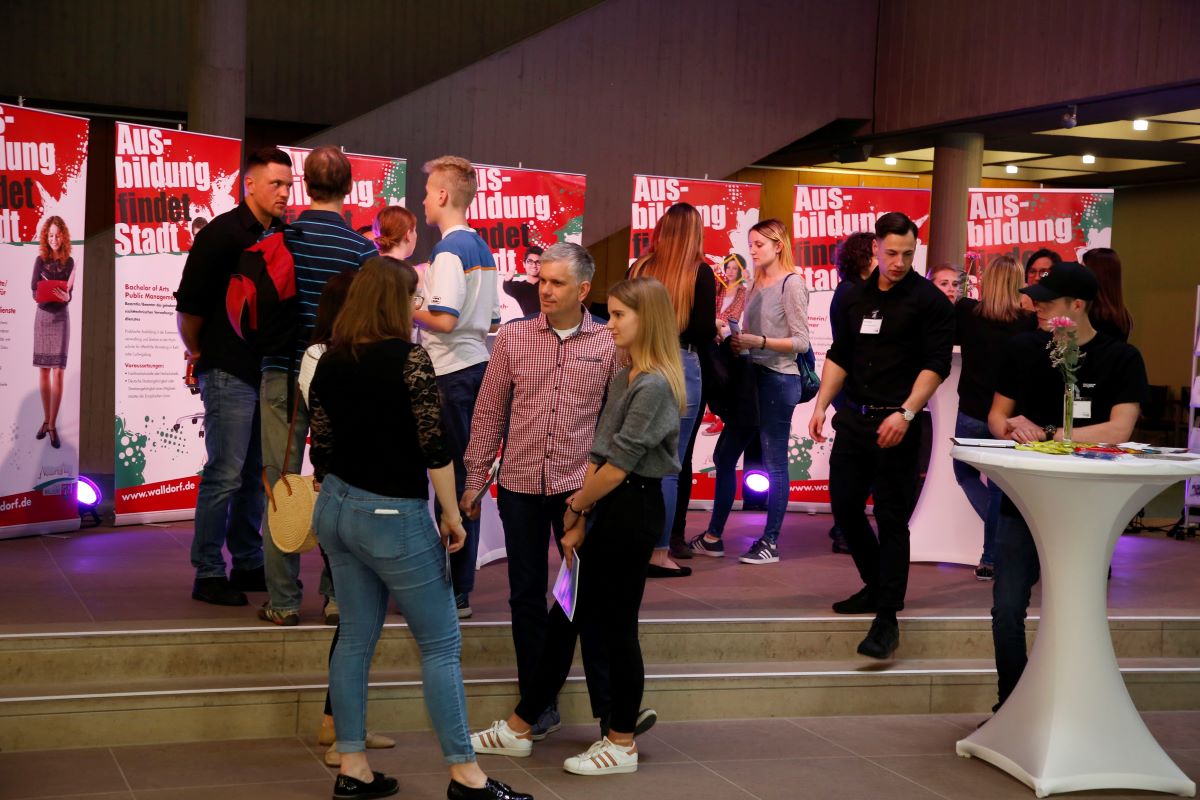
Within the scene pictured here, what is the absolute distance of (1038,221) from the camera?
7.31 m

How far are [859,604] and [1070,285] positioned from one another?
1.58 metres

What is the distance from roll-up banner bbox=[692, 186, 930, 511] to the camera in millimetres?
7566

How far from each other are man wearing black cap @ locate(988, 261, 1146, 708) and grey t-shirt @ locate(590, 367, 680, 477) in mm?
1112

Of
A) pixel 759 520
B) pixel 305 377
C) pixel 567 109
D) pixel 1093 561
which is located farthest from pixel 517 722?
pixel 567 109

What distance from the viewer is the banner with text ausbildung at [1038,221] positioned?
7.22 m

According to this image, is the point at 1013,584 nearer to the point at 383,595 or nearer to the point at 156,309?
the point at 383,595

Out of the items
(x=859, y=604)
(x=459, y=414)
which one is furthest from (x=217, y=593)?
(x=859, y=604)

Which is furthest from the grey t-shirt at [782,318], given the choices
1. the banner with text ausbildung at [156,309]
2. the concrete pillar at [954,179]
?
the concrete pillar at [954,179]

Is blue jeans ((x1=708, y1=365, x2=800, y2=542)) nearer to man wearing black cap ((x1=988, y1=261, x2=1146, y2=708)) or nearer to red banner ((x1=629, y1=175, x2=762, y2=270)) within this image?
red banner ((x1=629, y1=175, x2=762, y2=270))

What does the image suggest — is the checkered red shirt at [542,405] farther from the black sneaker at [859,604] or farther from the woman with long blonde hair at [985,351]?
the woman with long blonde hair at [985,351]

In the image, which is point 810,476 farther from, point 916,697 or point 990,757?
point 990,757

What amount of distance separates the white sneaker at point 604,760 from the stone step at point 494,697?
48cm

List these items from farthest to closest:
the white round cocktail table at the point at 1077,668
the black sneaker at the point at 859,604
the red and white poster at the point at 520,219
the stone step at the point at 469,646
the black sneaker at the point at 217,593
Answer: the red and white poster at the point at 520,219
the black sneaker at the point at 859,604
the black sneaker at the point at 217,593
the stone step at the point at 469,646
the white round cocktail table at the point at 1077,668

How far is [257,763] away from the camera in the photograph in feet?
11.7
